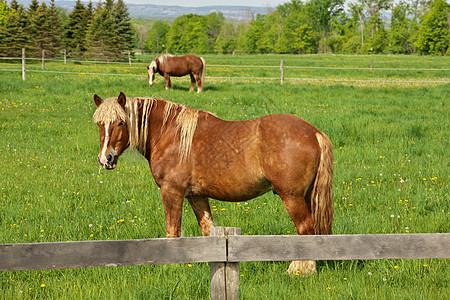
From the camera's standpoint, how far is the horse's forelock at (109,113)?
4.30m

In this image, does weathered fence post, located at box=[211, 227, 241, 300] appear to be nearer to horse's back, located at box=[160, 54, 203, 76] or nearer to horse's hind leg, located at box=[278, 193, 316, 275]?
horse's hind leg, located at box=[278, 193, 316, 275]

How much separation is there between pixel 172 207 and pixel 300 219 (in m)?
1.32

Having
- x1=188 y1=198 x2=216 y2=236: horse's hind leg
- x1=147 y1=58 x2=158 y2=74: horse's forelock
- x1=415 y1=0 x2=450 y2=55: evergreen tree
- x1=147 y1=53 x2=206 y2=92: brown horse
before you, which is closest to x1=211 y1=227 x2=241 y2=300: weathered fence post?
x1=188 y1=198 x2=216 y2=236: horse's hind leg

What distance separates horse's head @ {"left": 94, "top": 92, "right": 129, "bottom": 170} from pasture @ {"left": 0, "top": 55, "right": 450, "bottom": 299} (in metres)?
0.43

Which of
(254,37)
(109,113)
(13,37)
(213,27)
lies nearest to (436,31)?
(254,37)

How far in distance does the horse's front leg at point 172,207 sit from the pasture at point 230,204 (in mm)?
393

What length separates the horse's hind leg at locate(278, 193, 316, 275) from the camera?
13.5ft

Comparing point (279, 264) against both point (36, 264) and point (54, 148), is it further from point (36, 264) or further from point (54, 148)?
point (54, 148)

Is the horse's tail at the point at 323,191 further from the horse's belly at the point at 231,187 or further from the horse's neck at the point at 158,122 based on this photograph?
the horse's neck at the point at 158,122

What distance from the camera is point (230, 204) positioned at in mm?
6434

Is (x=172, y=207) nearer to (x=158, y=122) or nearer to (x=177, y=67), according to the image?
(x=158, y=122)

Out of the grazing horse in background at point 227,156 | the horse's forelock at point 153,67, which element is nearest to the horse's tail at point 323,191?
the grazing horse in background at point 227,156

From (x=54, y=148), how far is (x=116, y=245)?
7704 millimetres

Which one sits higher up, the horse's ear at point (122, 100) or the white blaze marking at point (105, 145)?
the horse's ear at point (122, 100)
